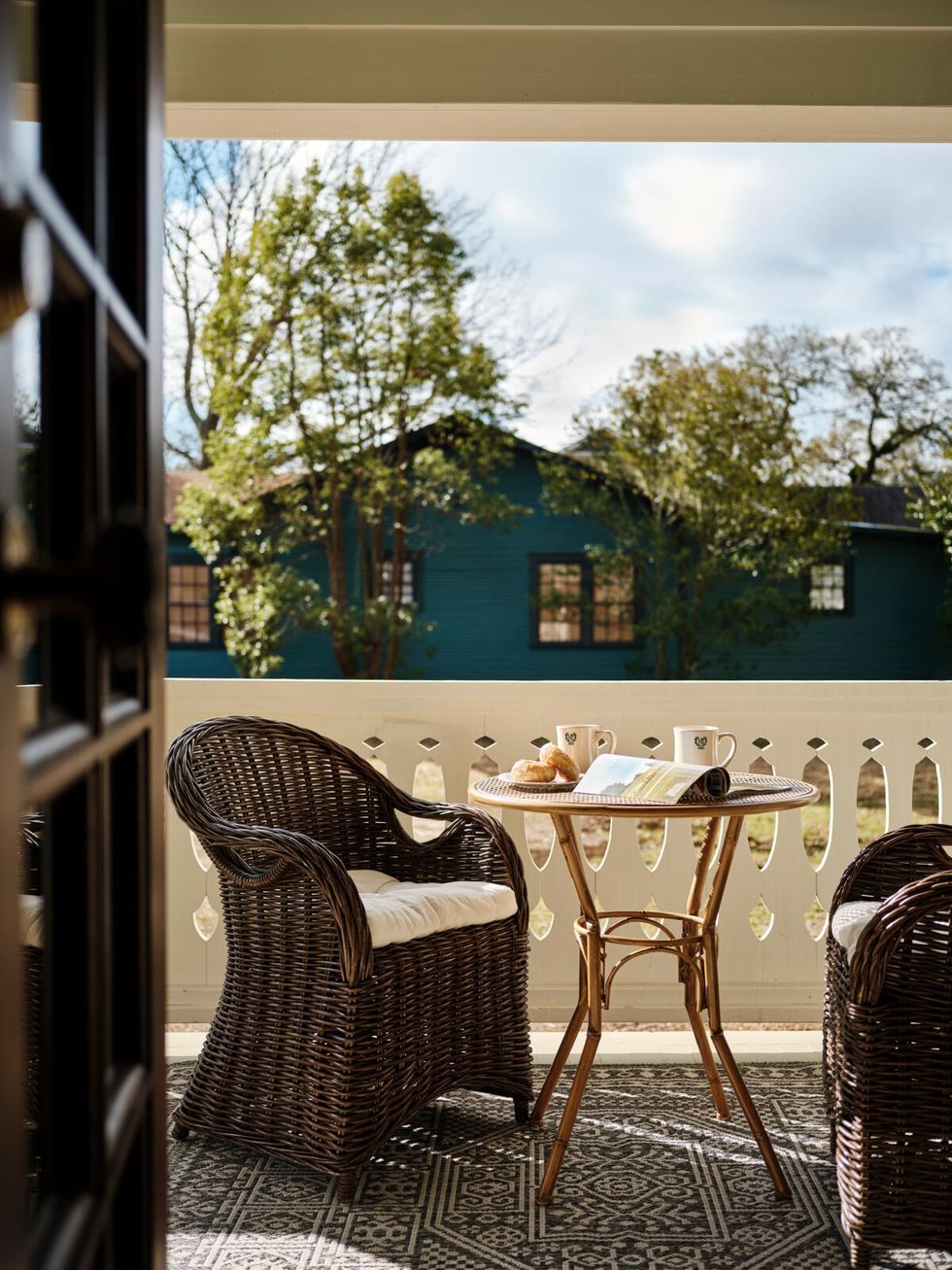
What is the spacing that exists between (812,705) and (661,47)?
1.86m

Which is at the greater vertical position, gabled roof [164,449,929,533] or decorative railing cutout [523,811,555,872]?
gabled roof [164,449,929,533]

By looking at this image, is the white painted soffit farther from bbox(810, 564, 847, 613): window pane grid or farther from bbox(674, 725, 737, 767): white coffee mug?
bbox(810, 564, 847, 613): window pane grid

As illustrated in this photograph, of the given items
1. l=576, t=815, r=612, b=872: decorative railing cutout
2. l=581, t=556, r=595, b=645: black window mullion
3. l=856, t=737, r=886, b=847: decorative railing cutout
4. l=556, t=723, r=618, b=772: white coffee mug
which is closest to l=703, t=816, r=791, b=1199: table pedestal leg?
l=556, t=723, r=618, b=772: white coffee mug

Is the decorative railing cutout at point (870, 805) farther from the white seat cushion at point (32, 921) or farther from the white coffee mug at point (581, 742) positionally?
the white seat cushion at point (32, 921)

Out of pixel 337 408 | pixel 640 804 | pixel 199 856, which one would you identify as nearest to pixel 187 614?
pixel 337 408

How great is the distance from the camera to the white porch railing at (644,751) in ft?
11.5

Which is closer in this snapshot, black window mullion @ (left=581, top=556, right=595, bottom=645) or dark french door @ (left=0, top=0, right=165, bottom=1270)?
dark french door @ (left=0, top=0, right=165, bottom=1270)

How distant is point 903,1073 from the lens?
2062 millimetres

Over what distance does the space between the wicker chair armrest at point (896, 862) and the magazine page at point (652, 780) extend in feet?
1.13

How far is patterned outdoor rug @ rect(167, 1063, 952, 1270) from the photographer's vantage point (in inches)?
88.3

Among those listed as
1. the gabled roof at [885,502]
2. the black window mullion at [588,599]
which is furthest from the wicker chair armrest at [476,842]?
the gabled roof at [885,502]

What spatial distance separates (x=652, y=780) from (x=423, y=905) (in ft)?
1.82

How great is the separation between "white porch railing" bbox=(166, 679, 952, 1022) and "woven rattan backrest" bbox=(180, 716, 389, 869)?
15.6 inches

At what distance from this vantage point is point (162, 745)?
121 centimetres
